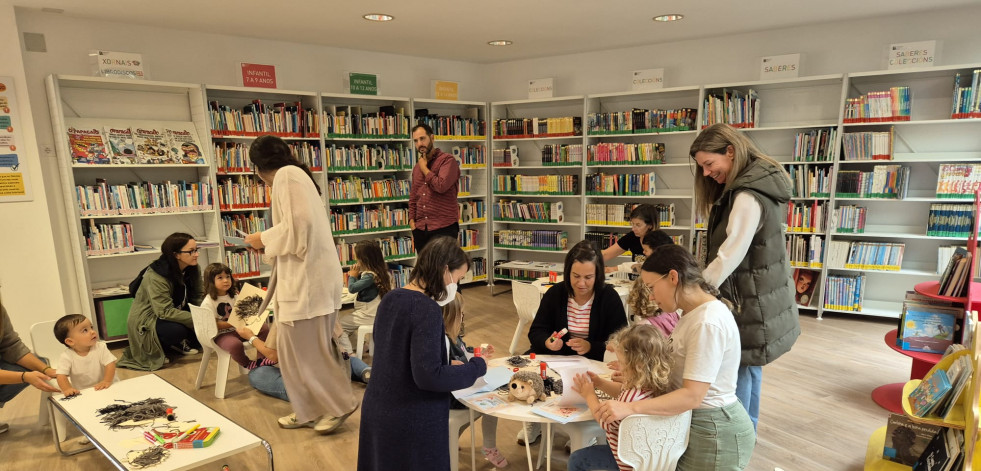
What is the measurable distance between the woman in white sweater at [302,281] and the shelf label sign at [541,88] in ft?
13.1

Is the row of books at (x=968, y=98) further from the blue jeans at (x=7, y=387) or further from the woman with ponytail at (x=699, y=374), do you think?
the blue jeans at (x=7, y=387)

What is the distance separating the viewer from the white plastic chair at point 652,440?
1.72 metres

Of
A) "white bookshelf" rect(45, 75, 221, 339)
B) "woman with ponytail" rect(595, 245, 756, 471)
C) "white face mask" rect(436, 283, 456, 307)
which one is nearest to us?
"woman with ponytail" rect(595, 245, 756, 471)

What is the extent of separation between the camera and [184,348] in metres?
4.42

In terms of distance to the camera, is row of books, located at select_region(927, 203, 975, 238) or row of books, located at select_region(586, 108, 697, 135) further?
row of books, located at select_region(586, 108, 697, 135)

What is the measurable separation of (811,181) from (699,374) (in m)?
4.16

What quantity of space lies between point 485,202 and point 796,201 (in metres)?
3.39

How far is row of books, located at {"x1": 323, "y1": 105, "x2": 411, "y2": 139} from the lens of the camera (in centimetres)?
543

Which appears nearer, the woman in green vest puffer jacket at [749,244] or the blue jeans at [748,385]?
the woman in green vest puffer jacket at [749,244]

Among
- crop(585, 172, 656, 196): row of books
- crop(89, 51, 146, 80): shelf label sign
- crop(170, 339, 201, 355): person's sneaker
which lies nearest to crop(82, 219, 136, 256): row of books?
crop(170, 339, 201, 355): person's sneaker

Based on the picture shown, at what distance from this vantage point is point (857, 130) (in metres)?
4.93

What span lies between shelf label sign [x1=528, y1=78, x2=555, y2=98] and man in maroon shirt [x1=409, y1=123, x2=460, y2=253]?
196 cm

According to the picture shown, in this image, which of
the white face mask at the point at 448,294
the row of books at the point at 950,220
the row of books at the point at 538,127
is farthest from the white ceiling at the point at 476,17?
the white face mask at the point at 448,294

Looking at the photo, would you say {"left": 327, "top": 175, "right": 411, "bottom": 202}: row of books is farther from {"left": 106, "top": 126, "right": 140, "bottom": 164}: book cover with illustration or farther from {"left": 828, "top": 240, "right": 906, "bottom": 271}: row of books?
{"left": 828, "top": 240, "right": 906, "bottom": 271}: row of books
